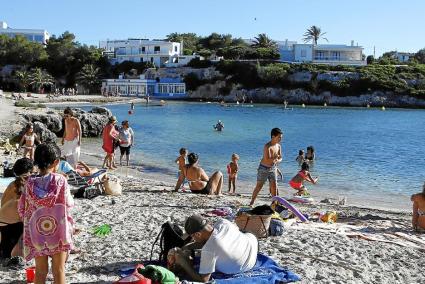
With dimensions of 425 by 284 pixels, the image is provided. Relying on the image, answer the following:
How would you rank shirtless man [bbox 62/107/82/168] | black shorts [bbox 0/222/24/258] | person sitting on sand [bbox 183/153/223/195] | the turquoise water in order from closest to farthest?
black shorts [bbox 0/222/24/258]
shirtless man [bbox 62/107/82/168]
person sitting on sand [bbox 183/153/223/195]
the turquoise water

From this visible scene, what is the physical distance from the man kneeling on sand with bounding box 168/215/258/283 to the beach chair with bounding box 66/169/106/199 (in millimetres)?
5090

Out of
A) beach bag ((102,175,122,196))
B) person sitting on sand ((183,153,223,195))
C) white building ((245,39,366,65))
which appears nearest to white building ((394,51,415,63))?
white building ((245,39,366,65))

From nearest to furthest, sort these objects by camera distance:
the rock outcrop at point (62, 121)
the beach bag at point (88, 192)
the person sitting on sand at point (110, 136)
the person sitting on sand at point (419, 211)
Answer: the person sitting on sand at point (419, 211) → the beach bag at point (88, 192) → the person sitting on sand at point (110, 136) → the rock outcrop at point (62, 121)

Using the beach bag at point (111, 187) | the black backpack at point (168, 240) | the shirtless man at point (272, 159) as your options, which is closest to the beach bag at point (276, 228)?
the black backpack at point (168, 240)

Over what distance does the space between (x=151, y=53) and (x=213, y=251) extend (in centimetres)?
10906

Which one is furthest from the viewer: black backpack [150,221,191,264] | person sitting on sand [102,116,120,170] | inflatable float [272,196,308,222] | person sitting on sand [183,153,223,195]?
person sitting on sand [102,116,120,170]

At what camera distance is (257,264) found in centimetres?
623

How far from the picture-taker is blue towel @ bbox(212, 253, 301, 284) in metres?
5.71

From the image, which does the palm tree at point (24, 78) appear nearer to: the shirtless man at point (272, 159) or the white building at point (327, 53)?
the white building at point (327, 53)

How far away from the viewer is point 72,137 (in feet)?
40.6

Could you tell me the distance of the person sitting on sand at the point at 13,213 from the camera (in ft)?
19.5

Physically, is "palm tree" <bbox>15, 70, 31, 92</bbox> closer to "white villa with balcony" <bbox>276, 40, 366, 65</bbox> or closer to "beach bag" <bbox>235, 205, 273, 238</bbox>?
"white villa with balcony" <bbox>276, 40, 366, 65</bbox>

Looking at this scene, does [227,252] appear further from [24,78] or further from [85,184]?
[24,78]

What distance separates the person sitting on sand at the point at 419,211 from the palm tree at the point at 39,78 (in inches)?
3720
